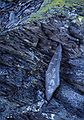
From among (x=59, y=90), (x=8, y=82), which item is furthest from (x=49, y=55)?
(x=8, y=82)

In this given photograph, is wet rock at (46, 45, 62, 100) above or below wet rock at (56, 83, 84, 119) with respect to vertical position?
above

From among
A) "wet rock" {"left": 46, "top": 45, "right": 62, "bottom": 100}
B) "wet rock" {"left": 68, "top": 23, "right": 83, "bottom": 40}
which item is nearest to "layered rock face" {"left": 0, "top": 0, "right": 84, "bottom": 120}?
"wet rock" {"left": 68, "top": 23, "right": 83, "bottom": 40}

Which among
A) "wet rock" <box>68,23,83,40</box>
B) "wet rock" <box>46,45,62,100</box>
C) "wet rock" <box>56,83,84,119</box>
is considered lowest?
"wet rock" <box>56,83,84,119</box>

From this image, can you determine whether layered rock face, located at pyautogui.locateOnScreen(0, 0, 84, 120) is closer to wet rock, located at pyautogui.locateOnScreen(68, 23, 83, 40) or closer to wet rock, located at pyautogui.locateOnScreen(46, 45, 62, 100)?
wet rock, located at pyautogui.locateOnScreen(68, 23, 83, 40)

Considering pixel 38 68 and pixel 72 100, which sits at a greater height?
pixel 38 68

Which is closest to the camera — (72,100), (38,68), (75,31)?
(75,31)

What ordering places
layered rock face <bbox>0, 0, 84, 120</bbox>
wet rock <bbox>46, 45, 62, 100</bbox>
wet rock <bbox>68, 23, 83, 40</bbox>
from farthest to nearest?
wet rock <bbox>46, 45, 62, 100</bbox>, layered rock face <bbox>0, 0, 84, 120</bbox>, wet rock <bbox>68, 23, 83, 40</bbox>

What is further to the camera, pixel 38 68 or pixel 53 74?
pixel 38 68

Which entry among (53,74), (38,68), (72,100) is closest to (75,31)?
(53,74)

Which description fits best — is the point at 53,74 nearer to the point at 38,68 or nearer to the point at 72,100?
the point at 38,68
